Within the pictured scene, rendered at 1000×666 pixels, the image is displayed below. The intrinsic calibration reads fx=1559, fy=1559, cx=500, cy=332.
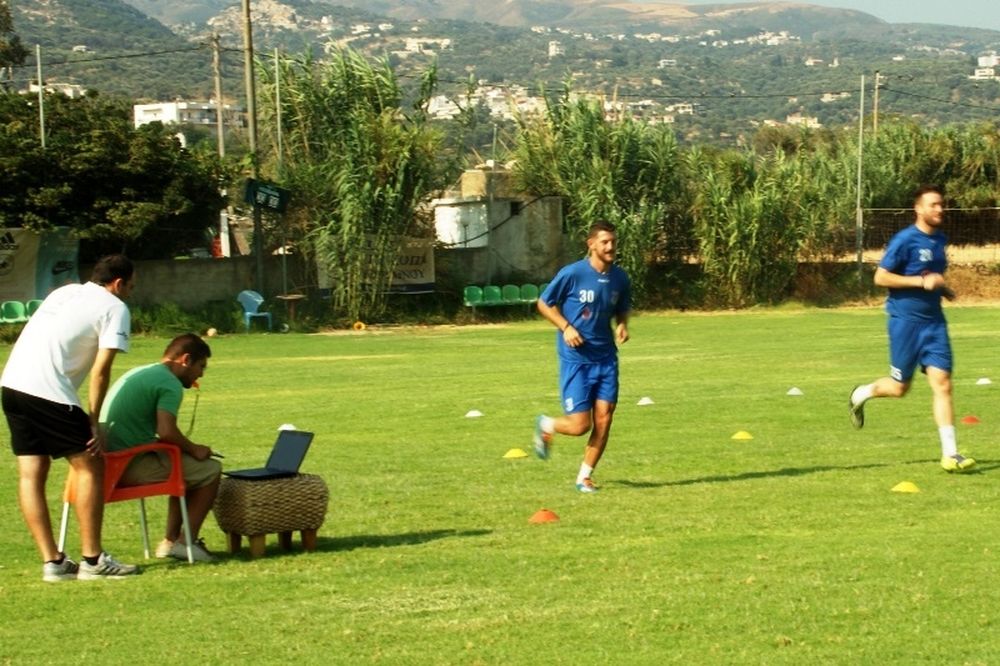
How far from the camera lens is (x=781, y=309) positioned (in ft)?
141

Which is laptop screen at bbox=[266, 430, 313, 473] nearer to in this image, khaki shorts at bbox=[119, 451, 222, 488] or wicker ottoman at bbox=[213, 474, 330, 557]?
wicker ottoman at bbox=[213, 474, 330, 557]

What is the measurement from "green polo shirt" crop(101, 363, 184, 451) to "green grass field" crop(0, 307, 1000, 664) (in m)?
0.77

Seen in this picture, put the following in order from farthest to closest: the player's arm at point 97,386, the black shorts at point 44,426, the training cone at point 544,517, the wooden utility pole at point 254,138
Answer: the wooden utility pole at point 254,138, the training cone at point 544,517, the black shorts at point 44,426, the player's arm at point 97,386

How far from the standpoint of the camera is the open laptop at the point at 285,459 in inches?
365

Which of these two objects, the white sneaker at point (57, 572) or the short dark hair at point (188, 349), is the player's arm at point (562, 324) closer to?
the short dark hair at point (188, 349)

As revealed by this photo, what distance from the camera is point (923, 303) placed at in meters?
12.2

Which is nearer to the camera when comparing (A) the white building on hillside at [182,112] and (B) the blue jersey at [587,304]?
(B) the blue jersey at [587,304]

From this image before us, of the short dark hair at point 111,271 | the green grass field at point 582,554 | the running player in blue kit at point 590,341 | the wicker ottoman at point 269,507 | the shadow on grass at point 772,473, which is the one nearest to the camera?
the green grass field at point 582,554

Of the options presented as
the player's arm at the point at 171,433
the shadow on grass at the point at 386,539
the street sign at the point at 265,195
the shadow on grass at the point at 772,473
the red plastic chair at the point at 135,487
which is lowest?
the shadow on grass at the point at 772,473

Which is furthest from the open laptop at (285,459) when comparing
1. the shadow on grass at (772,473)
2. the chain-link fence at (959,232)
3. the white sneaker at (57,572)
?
the chain-link fence at (959,232)

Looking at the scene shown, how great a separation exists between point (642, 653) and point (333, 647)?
139cm

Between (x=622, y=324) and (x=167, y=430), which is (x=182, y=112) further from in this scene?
(x=167, y=430)

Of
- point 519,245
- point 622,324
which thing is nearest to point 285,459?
point 622,324

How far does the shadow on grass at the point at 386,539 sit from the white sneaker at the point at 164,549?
891 mm
